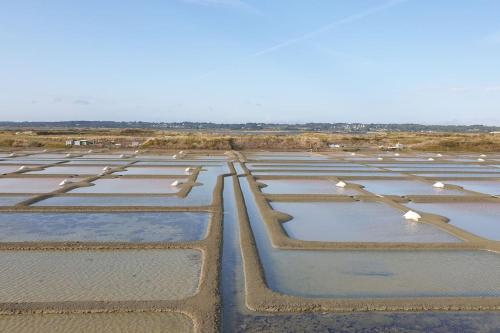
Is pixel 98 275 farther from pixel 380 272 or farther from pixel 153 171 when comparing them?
pixel 153 171

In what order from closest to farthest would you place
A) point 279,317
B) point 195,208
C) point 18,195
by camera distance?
point 279,317
point 195,208
point 18,195

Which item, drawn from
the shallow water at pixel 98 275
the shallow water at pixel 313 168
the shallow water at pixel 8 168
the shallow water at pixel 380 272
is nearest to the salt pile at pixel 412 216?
the shallow water at pixel 380 272

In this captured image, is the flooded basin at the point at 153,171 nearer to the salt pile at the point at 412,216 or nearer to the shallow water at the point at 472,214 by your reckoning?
the shallow water at the point at 472,214

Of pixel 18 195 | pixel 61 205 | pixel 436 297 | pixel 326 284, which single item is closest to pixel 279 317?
pixel 326 284

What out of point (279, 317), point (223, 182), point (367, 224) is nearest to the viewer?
point (279, 317)

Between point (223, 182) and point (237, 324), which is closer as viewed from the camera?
point (237, 324)

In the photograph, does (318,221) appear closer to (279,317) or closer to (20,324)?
(279,317)
